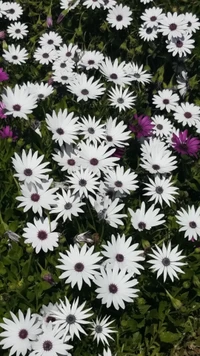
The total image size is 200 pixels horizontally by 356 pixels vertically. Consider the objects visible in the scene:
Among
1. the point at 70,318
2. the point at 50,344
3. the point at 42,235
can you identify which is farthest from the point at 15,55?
the point at 50,344

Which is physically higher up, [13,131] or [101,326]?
[13,131]

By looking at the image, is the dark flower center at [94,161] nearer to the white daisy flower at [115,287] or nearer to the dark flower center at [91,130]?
the dark flower center at [91,130]

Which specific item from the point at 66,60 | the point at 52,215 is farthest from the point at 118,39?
the point at 52,215

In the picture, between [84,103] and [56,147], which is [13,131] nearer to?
[56,147]

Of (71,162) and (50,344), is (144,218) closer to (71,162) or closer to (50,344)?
(71,162)

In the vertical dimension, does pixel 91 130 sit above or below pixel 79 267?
above

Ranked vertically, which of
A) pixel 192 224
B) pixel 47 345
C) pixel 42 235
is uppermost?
pixel 192 224

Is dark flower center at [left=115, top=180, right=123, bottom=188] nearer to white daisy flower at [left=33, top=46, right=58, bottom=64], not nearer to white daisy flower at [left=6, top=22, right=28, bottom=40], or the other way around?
white daisy flower at [left=33, top=46, right=58, bottom=64]
